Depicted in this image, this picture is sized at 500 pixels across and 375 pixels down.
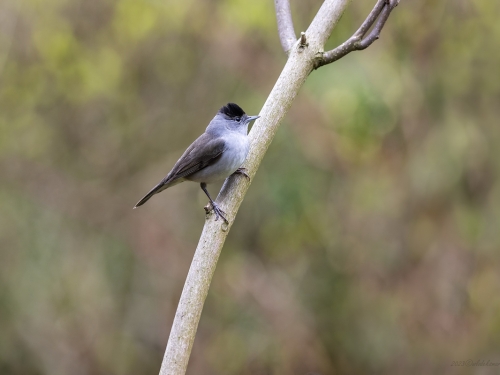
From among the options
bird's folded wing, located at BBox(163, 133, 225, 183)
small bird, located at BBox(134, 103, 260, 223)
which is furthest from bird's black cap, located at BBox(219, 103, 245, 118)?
bird's folded wing, located at BBox(163, 133, 225, 183)

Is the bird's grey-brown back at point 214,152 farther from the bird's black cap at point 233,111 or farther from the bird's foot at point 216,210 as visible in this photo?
the bird's foot at point 216,210

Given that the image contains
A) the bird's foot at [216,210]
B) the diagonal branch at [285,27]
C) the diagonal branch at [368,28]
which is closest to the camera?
the bird's foot at [216,210]

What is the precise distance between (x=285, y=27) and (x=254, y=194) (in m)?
3.85

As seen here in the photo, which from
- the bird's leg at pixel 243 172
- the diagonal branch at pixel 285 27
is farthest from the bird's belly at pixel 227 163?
the diagonal branch at pixel 285 27

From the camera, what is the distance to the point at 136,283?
770cm

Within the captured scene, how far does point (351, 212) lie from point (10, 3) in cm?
502

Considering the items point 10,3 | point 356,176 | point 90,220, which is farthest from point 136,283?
point 10,3

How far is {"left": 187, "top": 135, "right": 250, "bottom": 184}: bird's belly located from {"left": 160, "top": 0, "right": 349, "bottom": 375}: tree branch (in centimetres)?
23

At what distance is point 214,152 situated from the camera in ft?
13.6

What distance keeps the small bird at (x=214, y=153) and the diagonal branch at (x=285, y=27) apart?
0.57 meters

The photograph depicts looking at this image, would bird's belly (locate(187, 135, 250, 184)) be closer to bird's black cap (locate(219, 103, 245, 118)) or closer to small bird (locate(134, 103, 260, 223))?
small bird (locate(134, 103, 260, 223))

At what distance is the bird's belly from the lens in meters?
3.62

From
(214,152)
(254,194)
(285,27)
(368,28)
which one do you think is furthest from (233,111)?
(254,194)

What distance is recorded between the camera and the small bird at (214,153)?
3.90 meters
